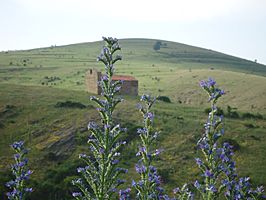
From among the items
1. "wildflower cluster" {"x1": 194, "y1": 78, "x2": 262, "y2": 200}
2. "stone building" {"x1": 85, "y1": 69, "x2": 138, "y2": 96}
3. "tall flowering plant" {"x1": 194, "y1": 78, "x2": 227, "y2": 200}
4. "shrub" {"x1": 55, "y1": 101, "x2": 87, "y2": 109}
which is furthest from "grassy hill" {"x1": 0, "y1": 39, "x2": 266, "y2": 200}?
"tall flowering plant" {"x1": 194, "y1": 78, "x2": 227, "y2": 200}

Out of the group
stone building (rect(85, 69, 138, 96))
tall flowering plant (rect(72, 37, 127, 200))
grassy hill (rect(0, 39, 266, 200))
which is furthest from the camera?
stone building (rect(85, 69, 138, 96))

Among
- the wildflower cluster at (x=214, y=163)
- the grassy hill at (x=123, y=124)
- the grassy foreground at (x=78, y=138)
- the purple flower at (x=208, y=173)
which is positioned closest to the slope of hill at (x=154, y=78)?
the grassy hill at (x=123, y=124)

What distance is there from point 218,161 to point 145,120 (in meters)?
1.93

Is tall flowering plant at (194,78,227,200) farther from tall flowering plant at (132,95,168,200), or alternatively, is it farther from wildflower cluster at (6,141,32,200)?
wildflower cluster at (6,141,32,200)

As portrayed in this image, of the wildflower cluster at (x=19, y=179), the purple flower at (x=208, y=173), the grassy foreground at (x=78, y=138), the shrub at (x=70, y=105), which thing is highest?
the purple flower at (x=208, y=173)

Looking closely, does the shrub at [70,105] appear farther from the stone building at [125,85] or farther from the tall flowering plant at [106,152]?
the tall flowering plant at [106,152]

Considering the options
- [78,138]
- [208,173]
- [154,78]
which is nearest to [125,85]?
[154,78]

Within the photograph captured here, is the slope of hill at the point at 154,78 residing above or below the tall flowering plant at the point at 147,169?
below

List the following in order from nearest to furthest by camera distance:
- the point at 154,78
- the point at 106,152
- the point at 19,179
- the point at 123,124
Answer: the point at 106,152
the point at 19,179
the point at 123,124
the point at 154,78

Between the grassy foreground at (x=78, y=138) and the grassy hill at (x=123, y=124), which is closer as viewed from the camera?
the grassy foreground at (x=78, y=138)

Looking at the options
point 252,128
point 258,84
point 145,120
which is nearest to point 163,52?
point 258,84

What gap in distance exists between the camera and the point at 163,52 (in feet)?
583

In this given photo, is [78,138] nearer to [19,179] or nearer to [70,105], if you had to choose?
[70,105]

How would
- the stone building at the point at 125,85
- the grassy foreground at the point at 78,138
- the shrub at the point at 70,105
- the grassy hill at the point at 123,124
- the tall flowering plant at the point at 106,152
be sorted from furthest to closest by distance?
1. the stone building at the point at 125,85
2. the shrub at the point at 70,105
3. the grassy hill at the point at 123,124
4. the grassy foreground at the point at 78,138
5. the tall flowering plant at the point at 106,152
